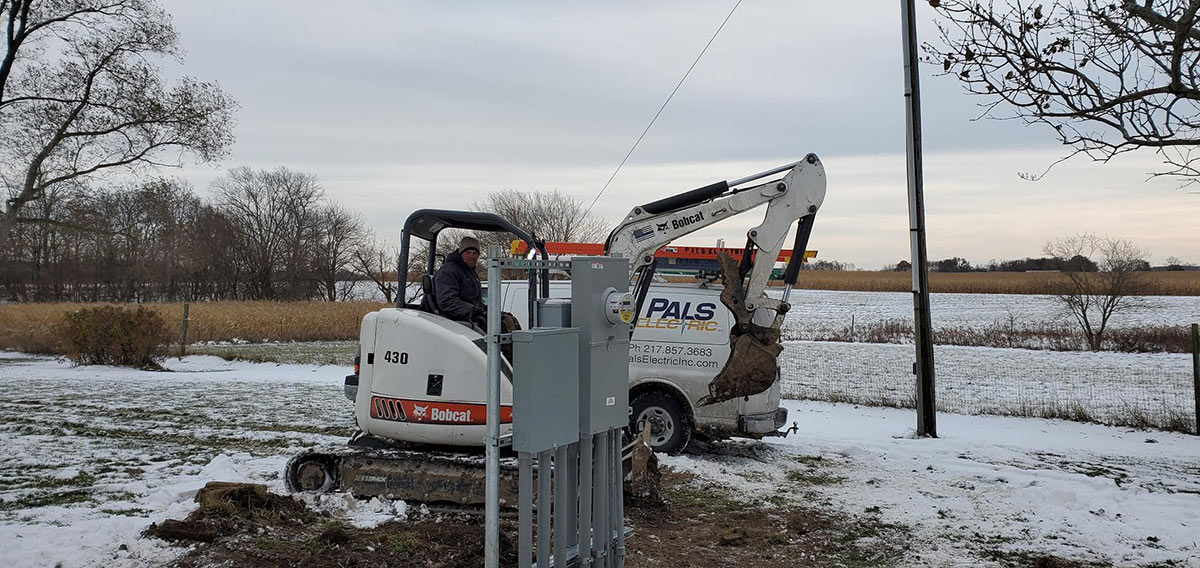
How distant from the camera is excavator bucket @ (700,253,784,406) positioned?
7.82 m

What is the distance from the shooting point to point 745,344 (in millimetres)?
7840

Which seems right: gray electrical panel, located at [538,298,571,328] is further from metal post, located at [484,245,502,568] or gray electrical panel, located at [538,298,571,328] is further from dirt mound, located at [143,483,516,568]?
dirt mound, located at [143,483,516,568]

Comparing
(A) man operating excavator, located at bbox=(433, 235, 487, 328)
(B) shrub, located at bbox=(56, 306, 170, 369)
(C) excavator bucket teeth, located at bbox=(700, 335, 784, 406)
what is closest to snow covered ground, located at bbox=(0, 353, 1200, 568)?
(C) excavator bucket teeth, located at bbox=(700, 335, 784, 406)

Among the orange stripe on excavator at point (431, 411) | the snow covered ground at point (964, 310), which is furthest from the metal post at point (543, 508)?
the snow covered ground at point (964, 310)

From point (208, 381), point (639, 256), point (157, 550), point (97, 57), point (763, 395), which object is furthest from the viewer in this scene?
point (208, 381)

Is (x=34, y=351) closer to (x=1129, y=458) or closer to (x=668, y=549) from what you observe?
(x=668, y=549)

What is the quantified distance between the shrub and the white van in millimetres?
13517

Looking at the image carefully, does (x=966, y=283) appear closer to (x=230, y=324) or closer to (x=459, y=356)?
(x=230, y=324)

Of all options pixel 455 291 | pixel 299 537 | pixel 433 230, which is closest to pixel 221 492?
pixel 299 537

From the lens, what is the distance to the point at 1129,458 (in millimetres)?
10336

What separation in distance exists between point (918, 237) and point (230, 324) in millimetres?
24047

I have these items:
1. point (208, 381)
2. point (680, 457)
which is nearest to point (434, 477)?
point (680, 457)

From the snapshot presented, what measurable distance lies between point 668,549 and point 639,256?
2.92 m

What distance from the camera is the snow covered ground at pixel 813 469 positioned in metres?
6.64
